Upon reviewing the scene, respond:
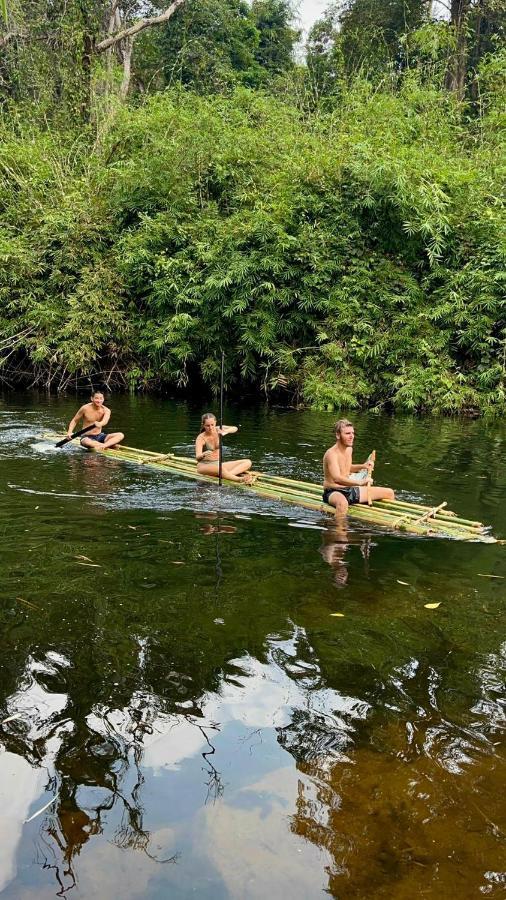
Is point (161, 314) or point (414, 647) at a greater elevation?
point (161, 314)

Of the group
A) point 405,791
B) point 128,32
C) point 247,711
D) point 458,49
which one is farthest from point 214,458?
point 458,49

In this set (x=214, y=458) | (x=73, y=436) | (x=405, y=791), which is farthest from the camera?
(x=73, y=436)

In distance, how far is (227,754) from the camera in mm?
3637

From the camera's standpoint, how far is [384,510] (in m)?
7.65

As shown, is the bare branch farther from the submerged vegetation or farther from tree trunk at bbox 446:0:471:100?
tree trunk at bbox 446:0:471:100

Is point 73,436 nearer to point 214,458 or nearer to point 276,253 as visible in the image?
point 214,458

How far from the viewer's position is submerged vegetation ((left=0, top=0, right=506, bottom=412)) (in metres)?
15.6

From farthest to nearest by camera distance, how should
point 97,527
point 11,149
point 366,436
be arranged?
point 11,149 → point 366,436 → point 97,527

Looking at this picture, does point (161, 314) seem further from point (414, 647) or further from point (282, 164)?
point (414, 647)

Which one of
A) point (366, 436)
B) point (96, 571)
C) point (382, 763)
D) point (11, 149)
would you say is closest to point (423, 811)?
point (382, 763)

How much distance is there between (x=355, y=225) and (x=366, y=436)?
19.2ft

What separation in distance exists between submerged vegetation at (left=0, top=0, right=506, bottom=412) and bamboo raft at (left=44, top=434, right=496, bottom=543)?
693cm

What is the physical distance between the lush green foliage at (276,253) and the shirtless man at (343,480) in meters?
7.49

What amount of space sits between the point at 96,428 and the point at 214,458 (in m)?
2.54
